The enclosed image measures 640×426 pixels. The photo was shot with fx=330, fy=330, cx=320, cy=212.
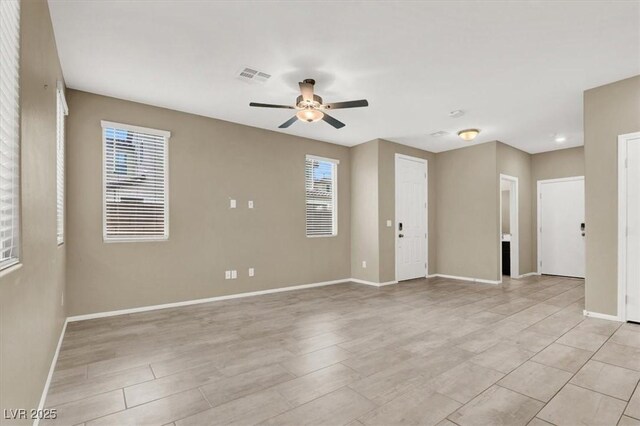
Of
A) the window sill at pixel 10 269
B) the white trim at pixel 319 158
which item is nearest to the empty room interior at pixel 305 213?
the window sill at pixel 10 269

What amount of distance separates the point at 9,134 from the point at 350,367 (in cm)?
260

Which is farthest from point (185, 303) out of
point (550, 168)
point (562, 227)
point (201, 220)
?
point (550, 168)

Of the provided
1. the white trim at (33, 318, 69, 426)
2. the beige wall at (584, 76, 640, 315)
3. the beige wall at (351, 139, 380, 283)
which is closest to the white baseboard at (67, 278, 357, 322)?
the white trim at (33, 318, 69, 426)

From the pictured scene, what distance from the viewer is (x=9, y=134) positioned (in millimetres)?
1526

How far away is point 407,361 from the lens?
2787 millimetres

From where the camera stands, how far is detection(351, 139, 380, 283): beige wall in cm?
632

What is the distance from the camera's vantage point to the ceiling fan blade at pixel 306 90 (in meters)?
3.60

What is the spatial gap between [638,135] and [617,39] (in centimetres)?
132

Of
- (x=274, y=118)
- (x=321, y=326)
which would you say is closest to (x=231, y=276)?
(x=321, y=326)

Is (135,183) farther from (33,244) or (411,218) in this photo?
(411,218)

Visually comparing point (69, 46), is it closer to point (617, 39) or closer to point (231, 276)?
point (231, 276)

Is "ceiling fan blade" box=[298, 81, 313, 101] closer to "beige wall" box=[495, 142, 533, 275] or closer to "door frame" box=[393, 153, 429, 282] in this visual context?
"door frame" box=[393, 153, 429, 282]

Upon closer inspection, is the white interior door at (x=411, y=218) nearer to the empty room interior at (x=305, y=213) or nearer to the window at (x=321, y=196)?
the empty room interior at (x=305, y=213)

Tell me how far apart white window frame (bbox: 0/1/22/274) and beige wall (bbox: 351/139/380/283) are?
5297 millimetres
